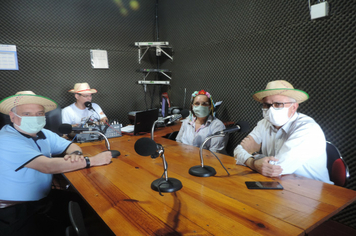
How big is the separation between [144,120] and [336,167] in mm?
2098

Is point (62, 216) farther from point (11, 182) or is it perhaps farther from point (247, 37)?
point (247, 37)

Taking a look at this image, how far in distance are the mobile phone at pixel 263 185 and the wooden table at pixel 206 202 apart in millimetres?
34

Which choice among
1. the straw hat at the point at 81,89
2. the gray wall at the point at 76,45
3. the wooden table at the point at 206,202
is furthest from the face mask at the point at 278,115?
the gray wall at the point at 76,45

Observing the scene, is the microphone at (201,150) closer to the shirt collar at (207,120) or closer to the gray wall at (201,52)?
the shirt collar at (207,120)

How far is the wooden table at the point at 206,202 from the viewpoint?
1010 mm

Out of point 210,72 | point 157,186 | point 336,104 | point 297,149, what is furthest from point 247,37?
point 157,186

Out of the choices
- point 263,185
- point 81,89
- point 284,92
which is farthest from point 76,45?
point 263,185

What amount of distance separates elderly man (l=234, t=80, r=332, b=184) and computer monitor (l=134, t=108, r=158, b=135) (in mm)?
1351

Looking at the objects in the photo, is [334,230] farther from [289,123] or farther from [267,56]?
[267,56]

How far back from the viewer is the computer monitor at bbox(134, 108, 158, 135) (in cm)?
281

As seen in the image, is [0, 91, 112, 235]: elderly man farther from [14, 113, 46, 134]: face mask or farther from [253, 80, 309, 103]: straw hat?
[253, 80, 309, 103]: straw hat

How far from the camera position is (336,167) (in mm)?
1616

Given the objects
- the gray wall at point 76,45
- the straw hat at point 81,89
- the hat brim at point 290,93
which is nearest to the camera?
the hat brim at point 290,93

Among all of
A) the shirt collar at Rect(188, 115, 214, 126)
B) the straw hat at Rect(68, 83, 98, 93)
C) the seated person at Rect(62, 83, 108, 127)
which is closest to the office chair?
the shirt collar at Rect(188, 115, 214, 126)
